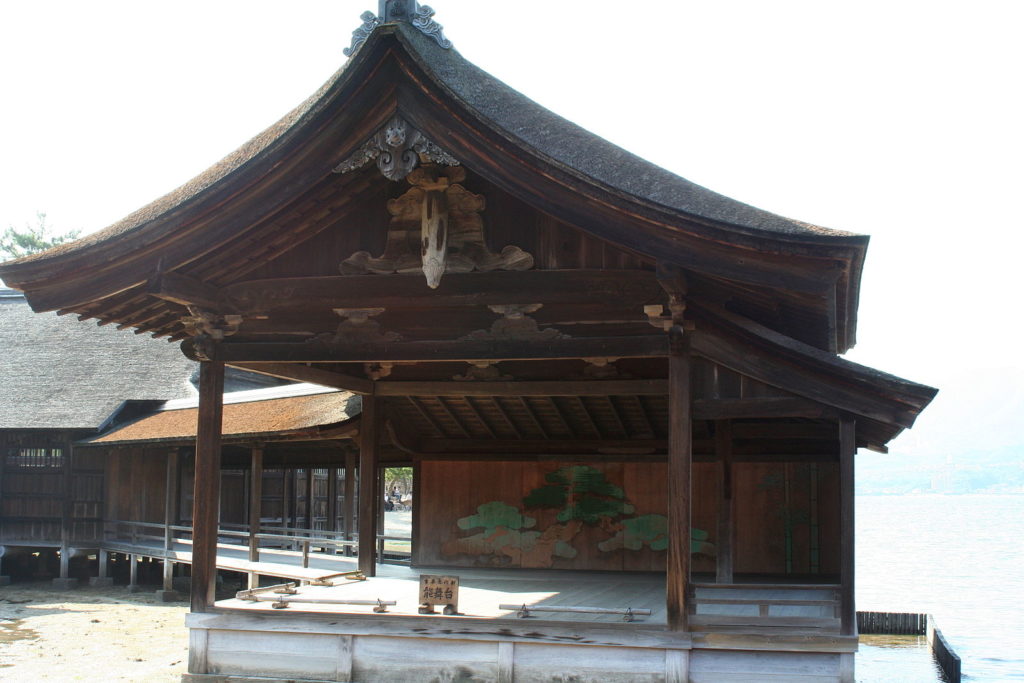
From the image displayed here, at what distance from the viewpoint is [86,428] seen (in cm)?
2512

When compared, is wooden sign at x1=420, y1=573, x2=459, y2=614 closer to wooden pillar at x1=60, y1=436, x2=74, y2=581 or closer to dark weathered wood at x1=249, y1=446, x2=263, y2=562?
dark weathered wood at x1=249, y1=446, x2=263, y2=562

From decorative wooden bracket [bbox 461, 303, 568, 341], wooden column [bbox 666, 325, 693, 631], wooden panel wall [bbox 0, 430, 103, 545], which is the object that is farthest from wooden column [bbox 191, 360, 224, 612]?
wooden panel wall [bbox 0, 430, 103, 545]

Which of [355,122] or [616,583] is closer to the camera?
[355,122]

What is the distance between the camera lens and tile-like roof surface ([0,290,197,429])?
84.9 feet

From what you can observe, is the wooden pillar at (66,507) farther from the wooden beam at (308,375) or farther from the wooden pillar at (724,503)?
the wooden pillar at (724,503)

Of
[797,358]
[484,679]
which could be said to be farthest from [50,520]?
[797,358]

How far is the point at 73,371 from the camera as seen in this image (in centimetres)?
2814

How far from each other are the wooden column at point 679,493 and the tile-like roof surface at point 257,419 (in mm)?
8390

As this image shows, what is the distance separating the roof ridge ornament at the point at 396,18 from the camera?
9547mm

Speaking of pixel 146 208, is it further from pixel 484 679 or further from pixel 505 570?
pixel 505 570

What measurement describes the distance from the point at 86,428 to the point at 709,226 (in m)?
20.3

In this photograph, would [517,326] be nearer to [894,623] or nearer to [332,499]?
[894,623]

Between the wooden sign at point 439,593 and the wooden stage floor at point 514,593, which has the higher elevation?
the wooden sign at point 439,593

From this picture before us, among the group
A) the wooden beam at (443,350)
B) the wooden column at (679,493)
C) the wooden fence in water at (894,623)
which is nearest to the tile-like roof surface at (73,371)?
the wooden beam at (443,350)
